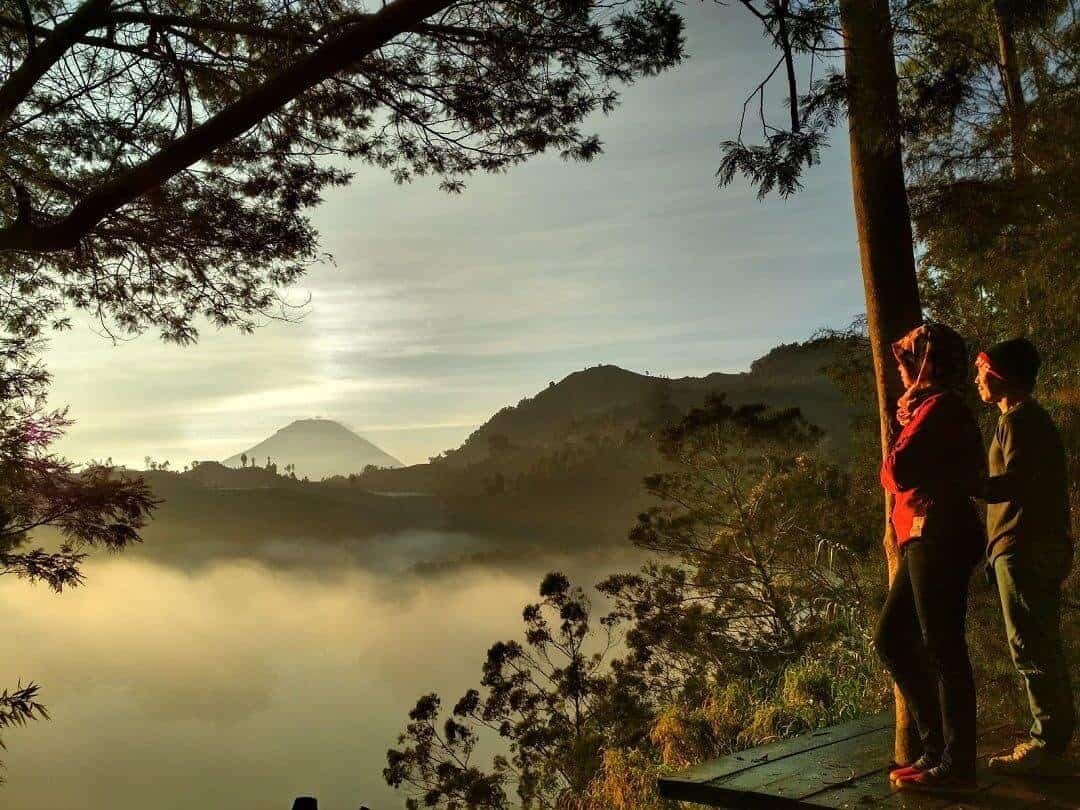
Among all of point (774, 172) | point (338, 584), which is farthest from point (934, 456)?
point (338, 584)

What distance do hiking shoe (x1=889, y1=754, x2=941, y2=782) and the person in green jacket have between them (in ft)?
0.70

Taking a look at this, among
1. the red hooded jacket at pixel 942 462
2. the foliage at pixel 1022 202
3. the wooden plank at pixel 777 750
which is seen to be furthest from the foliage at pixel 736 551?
the red hooded jacket at pixel 942 462

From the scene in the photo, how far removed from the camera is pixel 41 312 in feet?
17.7

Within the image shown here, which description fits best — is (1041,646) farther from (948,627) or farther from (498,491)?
(498,491)

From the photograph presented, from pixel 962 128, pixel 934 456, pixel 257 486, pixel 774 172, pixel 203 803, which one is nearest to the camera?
pixel 934 456

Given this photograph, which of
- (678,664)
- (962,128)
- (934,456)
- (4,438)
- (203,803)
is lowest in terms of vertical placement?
(203,803)

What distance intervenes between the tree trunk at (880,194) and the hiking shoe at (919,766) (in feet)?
0.79

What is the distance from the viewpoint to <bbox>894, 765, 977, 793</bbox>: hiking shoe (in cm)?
212

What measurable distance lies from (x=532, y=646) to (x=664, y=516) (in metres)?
1.92

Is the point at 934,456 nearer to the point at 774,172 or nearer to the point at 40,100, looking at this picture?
the point at 774,172

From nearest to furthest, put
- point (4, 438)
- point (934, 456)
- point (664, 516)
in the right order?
point (934, 456) < point (4, 438) < point (664, 516)

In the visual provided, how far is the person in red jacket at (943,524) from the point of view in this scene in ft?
6.89

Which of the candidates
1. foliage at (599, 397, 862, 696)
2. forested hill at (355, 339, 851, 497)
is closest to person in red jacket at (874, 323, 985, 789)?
foliage at (599, 397, 862, 696)

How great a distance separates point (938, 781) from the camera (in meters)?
2.18
